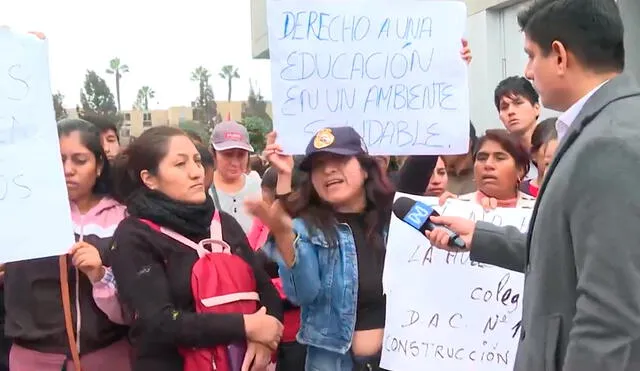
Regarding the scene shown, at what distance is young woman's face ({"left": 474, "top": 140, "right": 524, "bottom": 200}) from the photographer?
139 inches

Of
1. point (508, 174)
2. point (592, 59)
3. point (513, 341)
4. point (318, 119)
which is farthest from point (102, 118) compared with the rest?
point (592, 59)

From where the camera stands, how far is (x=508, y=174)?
11.7 ft

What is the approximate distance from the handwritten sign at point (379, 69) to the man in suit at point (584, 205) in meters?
1.44

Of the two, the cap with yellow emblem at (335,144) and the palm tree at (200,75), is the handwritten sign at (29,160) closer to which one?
the cap with yellow emblem at (335,144)

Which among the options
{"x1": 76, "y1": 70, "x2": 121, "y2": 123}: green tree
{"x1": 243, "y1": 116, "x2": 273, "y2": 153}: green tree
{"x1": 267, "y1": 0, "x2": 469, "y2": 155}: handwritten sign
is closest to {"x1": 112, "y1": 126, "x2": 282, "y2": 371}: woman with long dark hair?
{"x1": 267, "y1": 0, "x2": 469, "y2": 155}: handwritten sign

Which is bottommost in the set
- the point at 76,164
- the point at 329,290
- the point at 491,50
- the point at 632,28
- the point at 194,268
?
the point at 329,290

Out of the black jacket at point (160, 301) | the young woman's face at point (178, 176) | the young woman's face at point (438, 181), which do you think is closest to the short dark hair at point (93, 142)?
the young woman's face at point (178, 176)

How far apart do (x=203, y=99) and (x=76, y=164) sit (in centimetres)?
4101

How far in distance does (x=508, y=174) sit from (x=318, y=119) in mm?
903

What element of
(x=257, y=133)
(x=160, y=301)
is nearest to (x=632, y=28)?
(x=160, y=301)

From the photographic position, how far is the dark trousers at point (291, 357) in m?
3.46

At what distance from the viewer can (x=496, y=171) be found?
11.7ft

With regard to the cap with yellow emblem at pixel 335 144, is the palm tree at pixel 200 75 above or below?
above

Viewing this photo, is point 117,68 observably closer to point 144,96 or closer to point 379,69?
point 144,96
